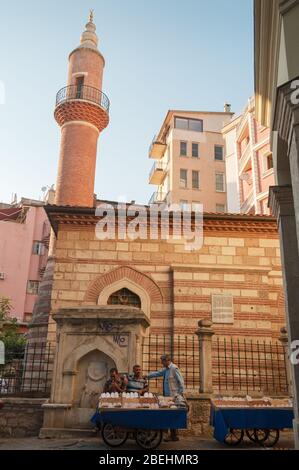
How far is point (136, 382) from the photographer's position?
328 inches

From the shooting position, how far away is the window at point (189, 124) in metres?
37.5

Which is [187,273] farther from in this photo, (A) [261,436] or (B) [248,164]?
(B) [248,164]

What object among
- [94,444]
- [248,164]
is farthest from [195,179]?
[94,444]

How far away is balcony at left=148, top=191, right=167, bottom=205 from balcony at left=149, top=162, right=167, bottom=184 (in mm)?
1130

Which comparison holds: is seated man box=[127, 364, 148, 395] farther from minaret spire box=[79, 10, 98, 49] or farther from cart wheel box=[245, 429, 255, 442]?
minaret spire box=[79, 10, 98, 49]

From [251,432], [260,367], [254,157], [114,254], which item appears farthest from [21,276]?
[251,432]

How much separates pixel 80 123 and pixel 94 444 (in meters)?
18.6

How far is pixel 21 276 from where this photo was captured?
36719 mm

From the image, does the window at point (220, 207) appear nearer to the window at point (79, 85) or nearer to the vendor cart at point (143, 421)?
the window at point (79, 85)

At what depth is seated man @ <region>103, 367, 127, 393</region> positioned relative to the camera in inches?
321

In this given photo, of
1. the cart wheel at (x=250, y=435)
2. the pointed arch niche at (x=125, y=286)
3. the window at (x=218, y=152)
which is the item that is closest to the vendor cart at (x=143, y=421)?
the cart wheel at (x=250, y=435)

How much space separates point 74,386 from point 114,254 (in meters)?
5.22

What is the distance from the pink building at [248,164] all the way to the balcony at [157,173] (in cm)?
641
